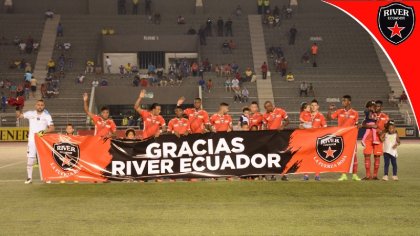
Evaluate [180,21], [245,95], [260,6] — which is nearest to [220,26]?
[180,21]

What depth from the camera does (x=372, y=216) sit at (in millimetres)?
8898

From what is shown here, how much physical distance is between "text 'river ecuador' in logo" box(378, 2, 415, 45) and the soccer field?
4.03 metres

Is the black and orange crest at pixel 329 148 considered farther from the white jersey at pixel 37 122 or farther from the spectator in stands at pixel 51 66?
the spectator in stands at pixel 51 66

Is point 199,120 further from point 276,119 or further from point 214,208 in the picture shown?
point 214,208

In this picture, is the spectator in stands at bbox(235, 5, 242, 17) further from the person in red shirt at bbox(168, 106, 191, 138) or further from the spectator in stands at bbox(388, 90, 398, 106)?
the person in red shirt at bbox(168, 106, 191, 138)

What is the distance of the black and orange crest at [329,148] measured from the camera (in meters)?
14.0

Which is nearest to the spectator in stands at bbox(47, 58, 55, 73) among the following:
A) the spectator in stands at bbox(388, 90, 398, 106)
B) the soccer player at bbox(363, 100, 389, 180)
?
the spectator in stands at bbox(388, 90, 398, 106)

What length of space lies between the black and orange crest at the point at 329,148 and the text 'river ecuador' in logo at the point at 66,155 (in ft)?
19.2

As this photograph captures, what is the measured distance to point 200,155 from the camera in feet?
45.5

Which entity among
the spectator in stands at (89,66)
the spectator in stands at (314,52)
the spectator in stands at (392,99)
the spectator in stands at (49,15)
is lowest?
the spectator in stands at (392,99)

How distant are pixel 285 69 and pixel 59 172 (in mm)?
34441

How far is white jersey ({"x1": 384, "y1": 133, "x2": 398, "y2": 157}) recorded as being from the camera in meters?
14.2

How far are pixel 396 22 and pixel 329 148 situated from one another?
9896 mm

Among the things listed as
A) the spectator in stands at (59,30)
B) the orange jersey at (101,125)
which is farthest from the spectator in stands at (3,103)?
the orange jersey at (101,125)
